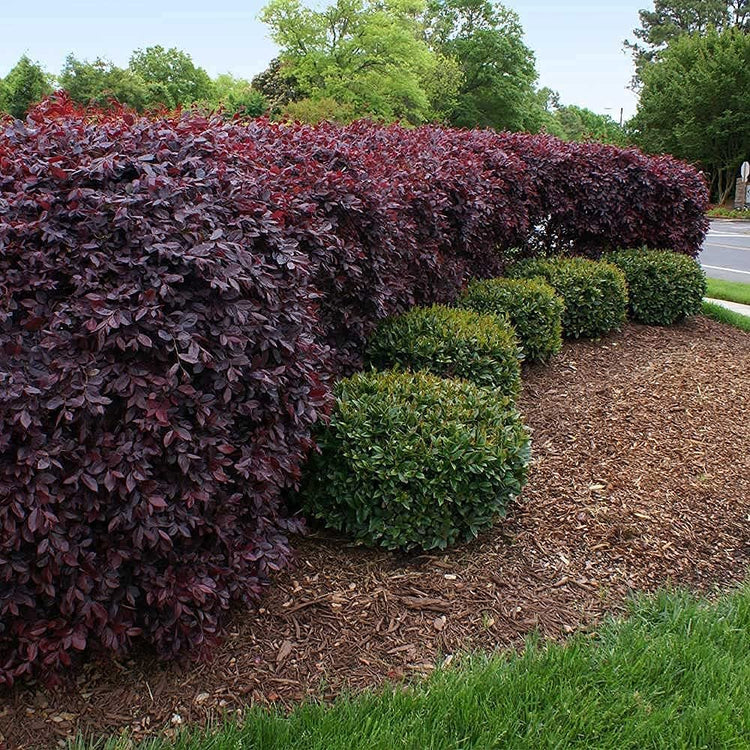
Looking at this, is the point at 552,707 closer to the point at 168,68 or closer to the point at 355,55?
the point at 355,55

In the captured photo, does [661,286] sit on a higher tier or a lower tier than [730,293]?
higher

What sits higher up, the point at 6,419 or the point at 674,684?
the point at 6,419

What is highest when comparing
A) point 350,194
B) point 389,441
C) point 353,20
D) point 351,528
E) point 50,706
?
point 353,20

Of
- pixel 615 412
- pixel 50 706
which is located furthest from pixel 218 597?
pixel 615 412

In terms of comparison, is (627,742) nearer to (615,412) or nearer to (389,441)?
(389,441)

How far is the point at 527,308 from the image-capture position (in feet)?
18.4

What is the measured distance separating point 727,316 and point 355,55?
37.7m

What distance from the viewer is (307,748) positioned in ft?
7.19

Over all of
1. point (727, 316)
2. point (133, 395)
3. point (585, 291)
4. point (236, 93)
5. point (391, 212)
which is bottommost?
point (727, 316)

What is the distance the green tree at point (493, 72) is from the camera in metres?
49.8

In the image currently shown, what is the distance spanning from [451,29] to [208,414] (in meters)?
58.0

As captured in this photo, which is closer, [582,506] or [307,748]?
[307,748]

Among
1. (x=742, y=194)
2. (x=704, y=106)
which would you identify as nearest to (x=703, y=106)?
(x=704, y=106)

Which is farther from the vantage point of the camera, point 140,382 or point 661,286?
point 661,286
